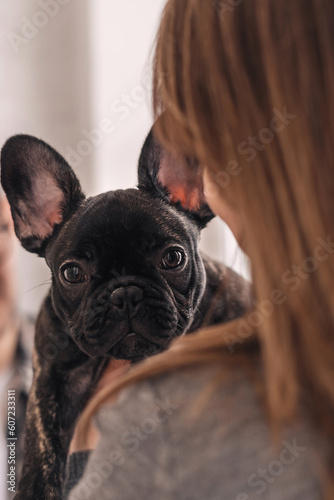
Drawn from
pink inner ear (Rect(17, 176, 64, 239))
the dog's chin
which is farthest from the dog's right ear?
the dog's chin

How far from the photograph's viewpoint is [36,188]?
814mm

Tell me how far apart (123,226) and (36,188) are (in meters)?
0.16

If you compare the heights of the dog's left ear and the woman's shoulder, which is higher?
the dog's left ear

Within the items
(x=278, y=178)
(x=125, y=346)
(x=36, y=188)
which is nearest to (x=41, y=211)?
(x=36, y=188)

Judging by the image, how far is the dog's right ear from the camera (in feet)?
2.48

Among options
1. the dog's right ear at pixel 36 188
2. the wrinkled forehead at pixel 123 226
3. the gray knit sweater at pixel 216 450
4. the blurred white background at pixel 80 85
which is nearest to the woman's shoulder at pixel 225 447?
the gray knit sweater at pixel 216 450

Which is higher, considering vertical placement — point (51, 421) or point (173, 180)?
point (173, 180)

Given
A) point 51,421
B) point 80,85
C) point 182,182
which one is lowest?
point 51,421

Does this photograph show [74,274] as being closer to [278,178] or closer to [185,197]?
[185,197]

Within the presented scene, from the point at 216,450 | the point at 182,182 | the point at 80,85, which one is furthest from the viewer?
the point at 80,85

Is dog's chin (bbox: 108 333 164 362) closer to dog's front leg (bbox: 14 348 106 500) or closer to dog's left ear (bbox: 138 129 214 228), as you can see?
dog's front leg (bbox: 14 348 106 500)

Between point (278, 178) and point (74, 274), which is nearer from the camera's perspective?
point (278, 178)

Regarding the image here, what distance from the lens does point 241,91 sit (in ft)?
1.65

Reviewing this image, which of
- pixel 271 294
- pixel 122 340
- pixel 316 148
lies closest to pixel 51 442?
pixel 122 340
